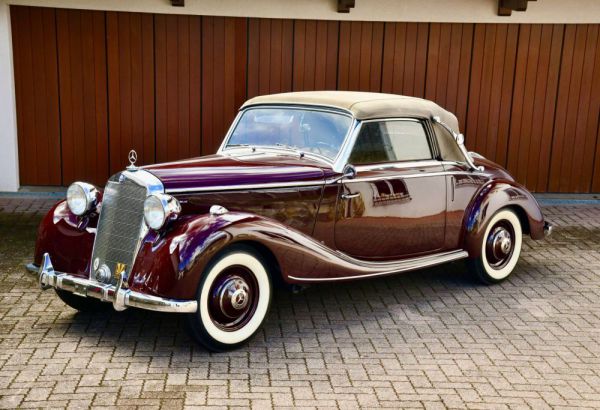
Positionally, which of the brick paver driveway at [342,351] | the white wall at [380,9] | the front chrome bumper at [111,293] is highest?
the white wall at [380,9]

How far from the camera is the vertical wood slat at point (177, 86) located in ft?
28.7

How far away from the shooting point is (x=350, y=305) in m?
5.47

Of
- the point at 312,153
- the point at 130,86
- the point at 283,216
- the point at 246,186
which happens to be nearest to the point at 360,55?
the point at 130,86

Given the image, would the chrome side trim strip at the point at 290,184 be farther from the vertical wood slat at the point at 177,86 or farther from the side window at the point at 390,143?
the vertical wood slat at the point at 177,86

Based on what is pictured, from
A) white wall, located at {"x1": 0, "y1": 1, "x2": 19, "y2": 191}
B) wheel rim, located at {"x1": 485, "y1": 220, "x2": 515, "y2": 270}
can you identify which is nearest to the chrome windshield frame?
wheel rim, located at {"x1": 485, "y1": 220, "x2": 515, "y2": 270}

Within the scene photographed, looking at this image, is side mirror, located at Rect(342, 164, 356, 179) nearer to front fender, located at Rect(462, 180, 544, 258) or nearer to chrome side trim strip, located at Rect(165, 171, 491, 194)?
chrome side trim strip, located at Rect(165, 171, 491, 194)

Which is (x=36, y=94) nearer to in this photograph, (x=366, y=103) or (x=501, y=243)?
(x=366, y=103)

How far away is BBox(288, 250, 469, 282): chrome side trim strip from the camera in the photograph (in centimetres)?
502

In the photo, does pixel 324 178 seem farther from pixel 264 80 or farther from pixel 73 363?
pixel 264 80

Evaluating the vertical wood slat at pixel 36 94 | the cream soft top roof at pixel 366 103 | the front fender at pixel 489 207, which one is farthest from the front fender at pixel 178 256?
the vertical wood slat at pixel 36 94

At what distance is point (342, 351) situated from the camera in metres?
4.59

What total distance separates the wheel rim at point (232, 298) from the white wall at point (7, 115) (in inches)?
213

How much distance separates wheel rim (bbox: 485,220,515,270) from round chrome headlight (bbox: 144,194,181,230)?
9.85ft

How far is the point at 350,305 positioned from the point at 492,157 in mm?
4777
